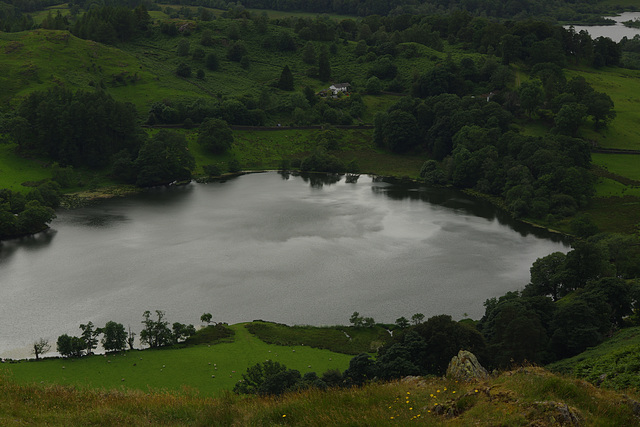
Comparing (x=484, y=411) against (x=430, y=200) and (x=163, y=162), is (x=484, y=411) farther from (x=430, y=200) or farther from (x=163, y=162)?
(x=163, y=162)

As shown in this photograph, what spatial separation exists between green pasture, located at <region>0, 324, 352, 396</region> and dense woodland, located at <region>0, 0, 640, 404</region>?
67.8 inches

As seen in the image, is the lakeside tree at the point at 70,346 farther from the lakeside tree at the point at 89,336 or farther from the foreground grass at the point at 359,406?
the foreground grass at the point at 359,406

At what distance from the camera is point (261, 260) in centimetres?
6631

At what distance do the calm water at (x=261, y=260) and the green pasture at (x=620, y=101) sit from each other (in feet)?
108

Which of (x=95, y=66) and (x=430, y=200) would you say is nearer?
(x=430, y=200)

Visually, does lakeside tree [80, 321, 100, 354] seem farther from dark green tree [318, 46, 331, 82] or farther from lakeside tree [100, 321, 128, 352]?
dark green tree [318, 46, 331, 82]

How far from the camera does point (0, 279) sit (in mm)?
61344

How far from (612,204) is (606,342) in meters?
46.7

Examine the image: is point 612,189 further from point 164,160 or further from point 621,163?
point 164,160

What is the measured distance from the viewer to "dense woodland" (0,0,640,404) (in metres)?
44.8

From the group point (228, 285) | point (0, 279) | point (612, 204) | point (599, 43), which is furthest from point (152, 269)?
point (599, 43)

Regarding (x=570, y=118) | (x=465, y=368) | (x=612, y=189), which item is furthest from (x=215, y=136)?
(x=465, y=368)

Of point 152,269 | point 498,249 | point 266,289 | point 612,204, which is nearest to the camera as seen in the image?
point 266,289

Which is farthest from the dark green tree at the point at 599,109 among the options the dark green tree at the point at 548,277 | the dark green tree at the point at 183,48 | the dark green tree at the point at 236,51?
the dark green tree at the point at 183,48
